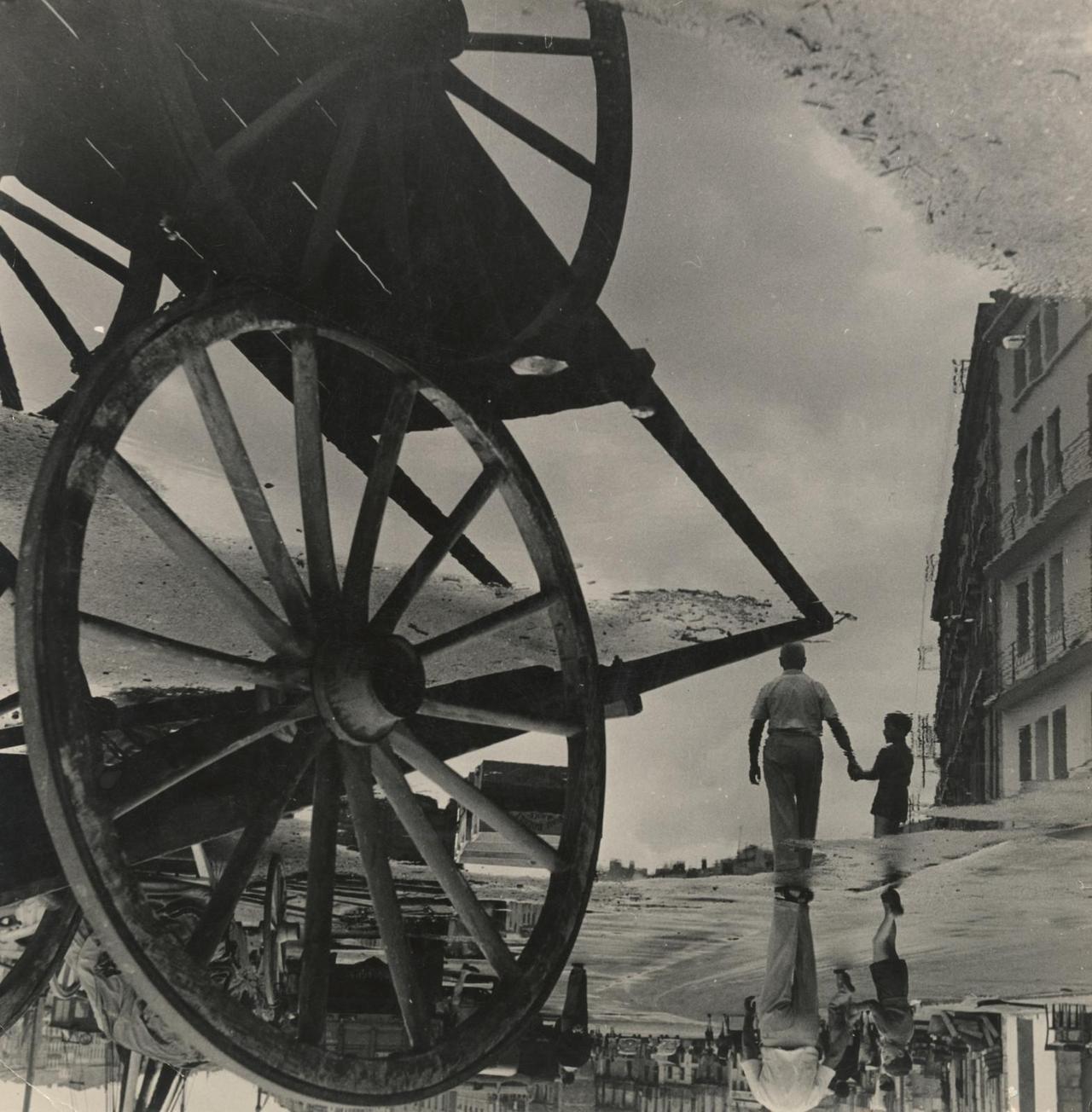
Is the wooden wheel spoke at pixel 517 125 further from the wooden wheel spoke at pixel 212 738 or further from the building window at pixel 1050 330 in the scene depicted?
the wooden wheel spoke at pixel 212 738

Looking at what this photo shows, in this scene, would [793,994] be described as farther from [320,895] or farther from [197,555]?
[197,555]

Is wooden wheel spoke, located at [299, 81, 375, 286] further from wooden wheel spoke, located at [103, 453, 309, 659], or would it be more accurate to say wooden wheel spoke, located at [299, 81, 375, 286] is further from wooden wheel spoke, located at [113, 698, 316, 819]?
wooden wheel spoke, located at [113, 698, 316, 819]

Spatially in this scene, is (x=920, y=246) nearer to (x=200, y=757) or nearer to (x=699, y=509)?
(x=699, y=509)

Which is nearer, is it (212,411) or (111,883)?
(111,883)

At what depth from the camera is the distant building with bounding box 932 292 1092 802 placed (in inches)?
121

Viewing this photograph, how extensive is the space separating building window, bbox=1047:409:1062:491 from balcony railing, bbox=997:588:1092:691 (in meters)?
0.28

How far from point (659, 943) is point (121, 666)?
1.76 metres

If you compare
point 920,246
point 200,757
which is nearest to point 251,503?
point 200,757

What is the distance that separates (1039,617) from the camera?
10.2 ft

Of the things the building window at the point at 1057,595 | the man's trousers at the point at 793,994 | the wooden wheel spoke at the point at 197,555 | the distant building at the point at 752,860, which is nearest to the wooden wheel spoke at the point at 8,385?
the wooden wheel spoke at the point at 197,555

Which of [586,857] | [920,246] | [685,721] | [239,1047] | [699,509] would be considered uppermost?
[920,246]

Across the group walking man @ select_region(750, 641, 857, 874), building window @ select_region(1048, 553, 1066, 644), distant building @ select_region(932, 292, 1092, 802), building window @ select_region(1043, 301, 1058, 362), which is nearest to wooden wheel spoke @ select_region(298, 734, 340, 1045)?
walking man @ select_region(750, 641, 857, 874)

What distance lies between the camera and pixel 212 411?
7.10ft

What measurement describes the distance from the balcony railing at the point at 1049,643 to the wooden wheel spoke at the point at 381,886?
1.59 m
